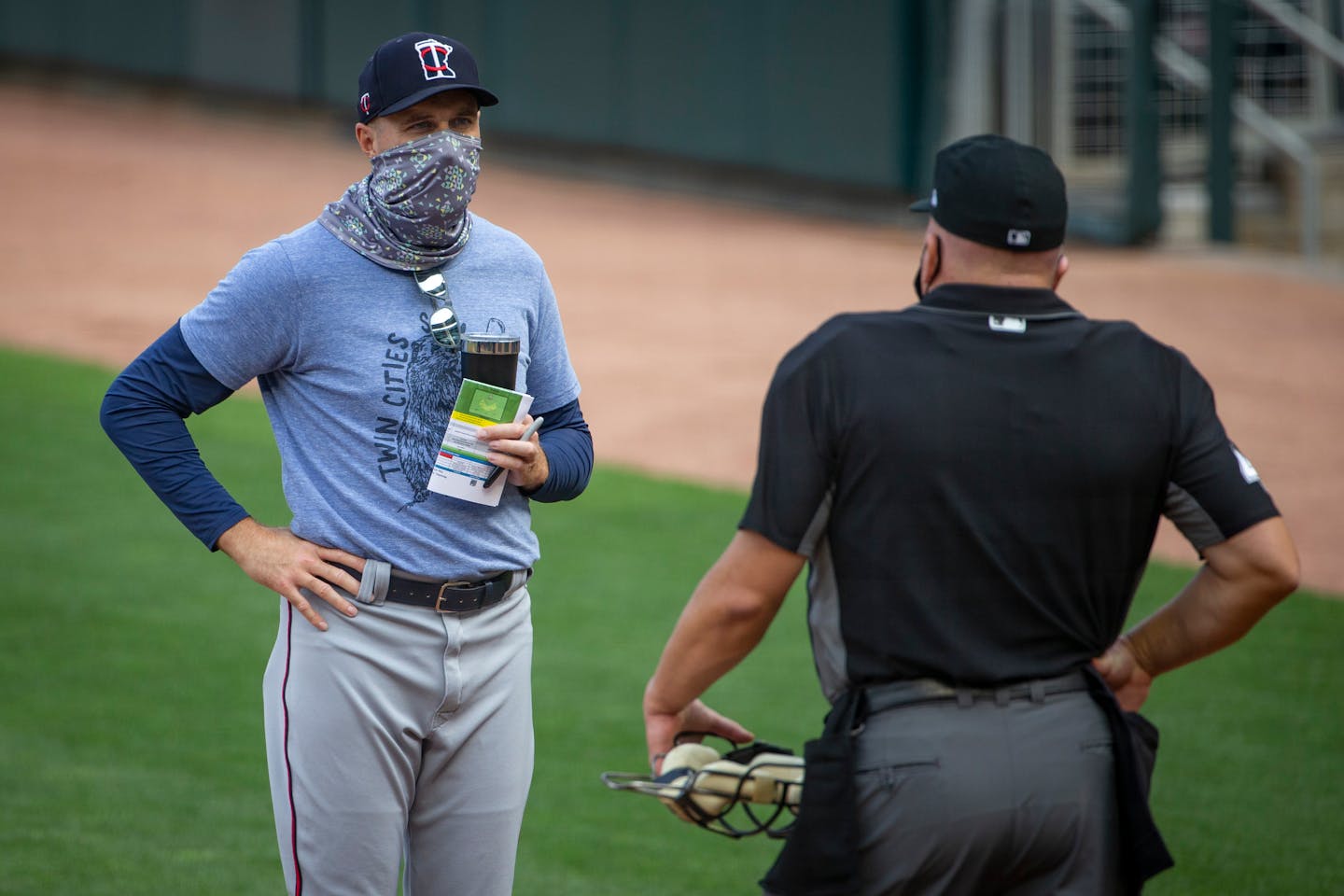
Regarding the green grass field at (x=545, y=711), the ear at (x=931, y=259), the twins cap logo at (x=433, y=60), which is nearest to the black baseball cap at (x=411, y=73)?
the twins cap logo at (x=433, y=60)

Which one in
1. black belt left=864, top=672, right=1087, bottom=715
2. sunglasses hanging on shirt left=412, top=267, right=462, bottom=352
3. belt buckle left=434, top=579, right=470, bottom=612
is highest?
sunglasses hanging on shirt left=412, top=267, right=462, bottom=352

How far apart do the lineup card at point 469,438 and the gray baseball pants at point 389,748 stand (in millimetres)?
234

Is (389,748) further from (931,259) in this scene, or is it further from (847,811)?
(931,259)

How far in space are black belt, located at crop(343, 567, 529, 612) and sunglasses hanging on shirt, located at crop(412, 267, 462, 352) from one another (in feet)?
1.35

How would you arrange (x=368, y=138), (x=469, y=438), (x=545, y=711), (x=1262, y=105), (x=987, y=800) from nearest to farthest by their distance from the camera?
(x=987, y=800), (x=469, y=438), (x=368, y=138), (x=545, y=711), (x=1262, y=105)

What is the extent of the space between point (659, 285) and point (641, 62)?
5936 mm

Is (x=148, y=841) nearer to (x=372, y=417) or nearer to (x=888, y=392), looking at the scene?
(x=372, y=417)

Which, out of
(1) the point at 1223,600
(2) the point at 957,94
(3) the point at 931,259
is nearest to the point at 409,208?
(3) the point at 931,259

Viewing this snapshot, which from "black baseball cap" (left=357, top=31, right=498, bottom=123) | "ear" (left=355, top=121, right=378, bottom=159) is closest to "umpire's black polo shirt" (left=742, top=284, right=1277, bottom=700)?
"black baseball cap" (left=357, top=31, right=498, bottom=123)

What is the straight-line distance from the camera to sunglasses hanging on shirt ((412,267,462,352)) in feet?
8.96

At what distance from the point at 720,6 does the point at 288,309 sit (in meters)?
16.6

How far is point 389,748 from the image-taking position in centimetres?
272

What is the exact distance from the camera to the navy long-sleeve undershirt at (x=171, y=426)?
2744 mm

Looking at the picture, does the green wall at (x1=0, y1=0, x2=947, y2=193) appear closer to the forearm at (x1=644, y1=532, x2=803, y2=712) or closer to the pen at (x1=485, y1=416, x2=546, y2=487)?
the pen at (x1=485, y1=416, x2=546, y2=487)
